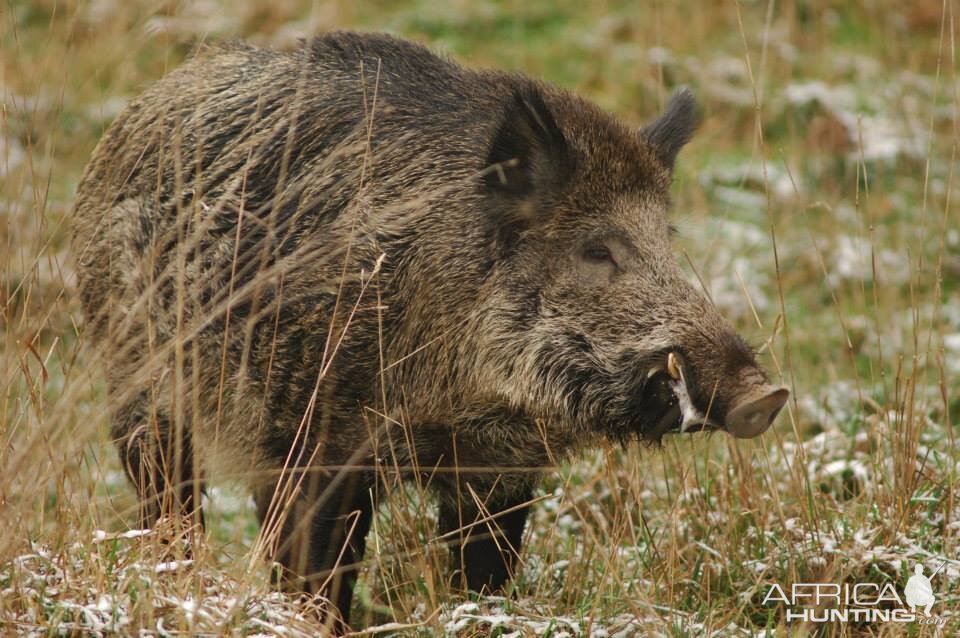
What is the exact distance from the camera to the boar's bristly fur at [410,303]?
3.79 metres

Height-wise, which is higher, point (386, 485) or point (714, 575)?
point (386, 485)

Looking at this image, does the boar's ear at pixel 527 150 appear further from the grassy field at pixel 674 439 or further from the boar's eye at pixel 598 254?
the grassy field at pixel 674 439

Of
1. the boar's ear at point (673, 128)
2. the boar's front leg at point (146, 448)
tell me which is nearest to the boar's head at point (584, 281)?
the boar's ear at point (673, 128)

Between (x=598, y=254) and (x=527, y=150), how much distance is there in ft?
1.29

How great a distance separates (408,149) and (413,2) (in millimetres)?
7004

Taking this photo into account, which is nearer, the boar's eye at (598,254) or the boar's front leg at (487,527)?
the boar's eye at (598,254)

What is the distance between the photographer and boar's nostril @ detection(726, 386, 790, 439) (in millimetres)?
3242

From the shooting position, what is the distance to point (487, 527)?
422cm

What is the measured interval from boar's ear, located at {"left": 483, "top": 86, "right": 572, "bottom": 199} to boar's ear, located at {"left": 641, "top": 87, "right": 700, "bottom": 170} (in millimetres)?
504

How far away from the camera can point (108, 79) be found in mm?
9641

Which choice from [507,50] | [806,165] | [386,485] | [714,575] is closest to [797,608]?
[714,575]

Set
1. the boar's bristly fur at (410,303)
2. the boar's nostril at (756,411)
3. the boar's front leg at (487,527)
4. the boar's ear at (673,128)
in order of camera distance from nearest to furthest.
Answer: the boar's nostril at (756,411), the boar's bristly fur at (410,303), the boar's front leg at (487,527), the boar's ear at (673,128)

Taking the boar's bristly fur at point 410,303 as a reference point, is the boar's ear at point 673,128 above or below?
above

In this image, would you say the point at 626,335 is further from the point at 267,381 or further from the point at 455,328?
the point at 267,381
